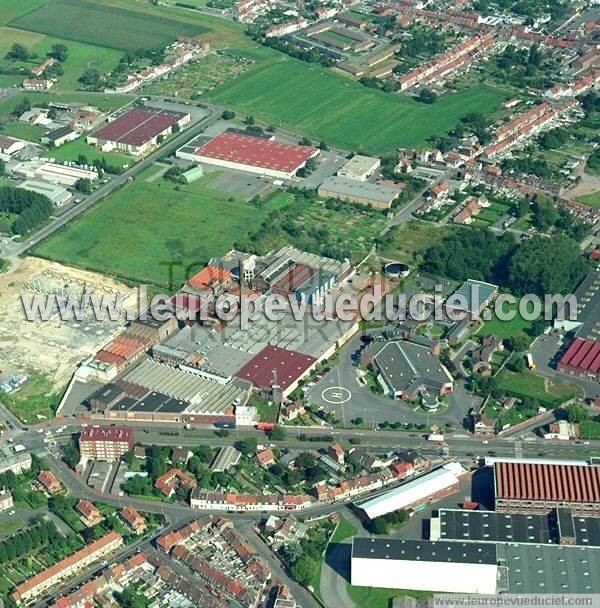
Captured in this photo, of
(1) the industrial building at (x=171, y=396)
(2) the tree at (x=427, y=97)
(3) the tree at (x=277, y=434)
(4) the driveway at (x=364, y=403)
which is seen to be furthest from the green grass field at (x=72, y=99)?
(3) the tree at (x=277, y=434)

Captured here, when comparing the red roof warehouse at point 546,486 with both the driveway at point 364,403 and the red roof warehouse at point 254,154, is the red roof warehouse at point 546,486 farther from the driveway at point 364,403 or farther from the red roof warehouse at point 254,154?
the red roof warehouse at point 254,154

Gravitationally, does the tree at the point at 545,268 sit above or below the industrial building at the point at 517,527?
below

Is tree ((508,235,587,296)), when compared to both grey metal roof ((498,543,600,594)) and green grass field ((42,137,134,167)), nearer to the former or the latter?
grey metal roof ((498,543,600,594))

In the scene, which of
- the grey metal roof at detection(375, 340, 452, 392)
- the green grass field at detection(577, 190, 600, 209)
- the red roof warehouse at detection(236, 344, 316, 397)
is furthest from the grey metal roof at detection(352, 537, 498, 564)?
the green grass field at detection(577, 190, 600, 209)

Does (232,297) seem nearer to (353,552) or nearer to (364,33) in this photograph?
(353,552)

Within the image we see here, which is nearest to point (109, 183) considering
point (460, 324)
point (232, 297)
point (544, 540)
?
point (232, 297)

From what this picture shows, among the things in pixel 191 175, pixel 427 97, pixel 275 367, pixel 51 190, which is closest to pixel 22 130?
pixel 51 190
